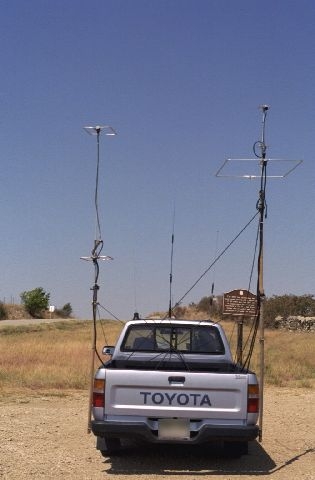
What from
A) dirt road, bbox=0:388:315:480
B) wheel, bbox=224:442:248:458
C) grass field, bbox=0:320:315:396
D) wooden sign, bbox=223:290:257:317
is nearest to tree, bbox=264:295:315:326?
grass field, bbox=0:320:315:396

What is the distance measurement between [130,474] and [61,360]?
1448cm

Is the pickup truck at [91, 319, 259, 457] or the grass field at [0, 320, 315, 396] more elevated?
the pickup truck at [91, 319, 259, 457]

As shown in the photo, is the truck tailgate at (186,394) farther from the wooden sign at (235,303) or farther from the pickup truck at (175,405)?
the wooden sign at (235,303)

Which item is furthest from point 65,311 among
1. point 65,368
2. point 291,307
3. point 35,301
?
point 65,368

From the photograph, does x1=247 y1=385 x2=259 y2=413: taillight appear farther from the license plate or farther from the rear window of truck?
the rear window of truck

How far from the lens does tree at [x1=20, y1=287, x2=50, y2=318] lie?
263ft

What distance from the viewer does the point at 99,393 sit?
793 centimetres

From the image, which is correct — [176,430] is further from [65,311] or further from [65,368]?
[65,311]

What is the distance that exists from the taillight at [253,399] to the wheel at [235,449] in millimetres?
845

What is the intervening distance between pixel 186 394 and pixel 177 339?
193cm

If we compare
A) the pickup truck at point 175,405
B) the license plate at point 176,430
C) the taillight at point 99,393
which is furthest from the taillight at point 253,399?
the taillight at point 99,393

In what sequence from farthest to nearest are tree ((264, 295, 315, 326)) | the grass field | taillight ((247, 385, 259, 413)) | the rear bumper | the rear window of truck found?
tree ((264, 295, 315, 326)), the grass field, the rear window of truck, taillight ((247, 385, 259, 413)), the rear bumper

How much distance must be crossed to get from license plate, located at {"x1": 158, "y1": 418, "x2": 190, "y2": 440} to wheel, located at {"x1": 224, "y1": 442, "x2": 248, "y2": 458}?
1.00 meters

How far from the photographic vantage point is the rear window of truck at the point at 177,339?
9.74 m
